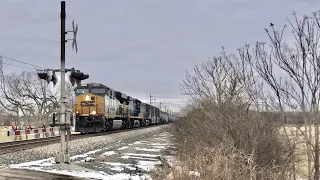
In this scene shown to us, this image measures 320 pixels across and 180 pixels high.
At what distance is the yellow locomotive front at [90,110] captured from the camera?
30322 millimetres

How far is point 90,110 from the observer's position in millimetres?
30453

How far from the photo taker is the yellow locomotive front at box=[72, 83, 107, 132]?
30322mm

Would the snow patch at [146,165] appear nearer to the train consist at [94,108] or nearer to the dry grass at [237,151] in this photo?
the dry grass at [237,151]

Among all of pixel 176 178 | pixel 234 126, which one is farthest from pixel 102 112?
pixel 176 178

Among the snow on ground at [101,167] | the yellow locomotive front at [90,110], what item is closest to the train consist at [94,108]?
the yellow locomotive front at [90,110]

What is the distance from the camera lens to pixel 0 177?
8797 mm

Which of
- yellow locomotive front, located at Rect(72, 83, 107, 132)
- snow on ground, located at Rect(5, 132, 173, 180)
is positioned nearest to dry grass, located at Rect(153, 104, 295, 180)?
snow on ground, located at Rect(5, 132, 173, 180)

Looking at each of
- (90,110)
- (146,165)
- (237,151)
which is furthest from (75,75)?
(90,110)

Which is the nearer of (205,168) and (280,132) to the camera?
(205,168)

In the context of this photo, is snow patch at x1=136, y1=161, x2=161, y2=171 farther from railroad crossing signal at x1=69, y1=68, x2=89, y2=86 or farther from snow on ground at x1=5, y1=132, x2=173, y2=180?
railroad crossing signal at x1=69, y1=68, x2=89, y2=86

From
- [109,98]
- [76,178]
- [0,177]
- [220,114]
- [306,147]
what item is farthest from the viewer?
[109,98]

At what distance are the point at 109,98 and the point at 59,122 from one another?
68.2 feet

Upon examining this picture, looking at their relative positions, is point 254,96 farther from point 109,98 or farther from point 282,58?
point 109,98

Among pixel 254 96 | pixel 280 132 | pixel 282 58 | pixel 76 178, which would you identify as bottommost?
pixel 76 178
